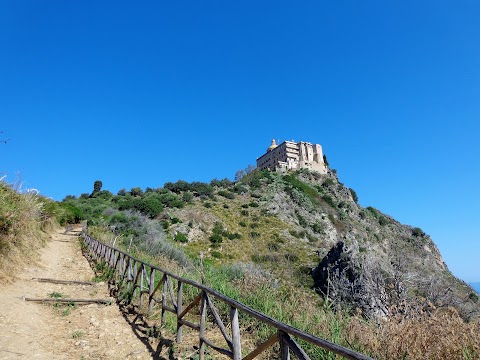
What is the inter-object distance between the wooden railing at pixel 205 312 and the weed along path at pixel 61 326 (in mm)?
694

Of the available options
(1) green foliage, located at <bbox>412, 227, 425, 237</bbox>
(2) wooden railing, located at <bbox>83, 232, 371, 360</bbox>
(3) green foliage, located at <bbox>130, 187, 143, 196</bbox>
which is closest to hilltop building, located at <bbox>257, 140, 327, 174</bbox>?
(1) green foliage, located at <bbox>412, 227, 425, 237</bbox>

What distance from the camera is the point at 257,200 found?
5244 centimetres

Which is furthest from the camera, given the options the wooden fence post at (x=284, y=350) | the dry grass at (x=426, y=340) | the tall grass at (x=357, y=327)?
the tall grass at (x=357, y=327)

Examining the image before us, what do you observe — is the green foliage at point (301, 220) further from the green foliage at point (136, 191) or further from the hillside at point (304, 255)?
the green foliage at point (136, 191)

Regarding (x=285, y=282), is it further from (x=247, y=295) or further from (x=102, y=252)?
(x=102, y=252)

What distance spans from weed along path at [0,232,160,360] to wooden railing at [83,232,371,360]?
69 cm

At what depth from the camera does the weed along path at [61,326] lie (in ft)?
16.7

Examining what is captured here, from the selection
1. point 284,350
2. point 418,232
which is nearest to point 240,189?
point 418,232

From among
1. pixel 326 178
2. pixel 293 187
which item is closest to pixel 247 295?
pixel 293 187

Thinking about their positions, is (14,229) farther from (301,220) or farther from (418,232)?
(418,232)

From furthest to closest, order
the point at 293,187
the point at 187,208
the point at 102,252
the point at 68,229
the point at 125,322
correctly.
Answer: the point at 293,187, the point at 187,208, the point at 68,229, the point at 102,252, the point at 125,322

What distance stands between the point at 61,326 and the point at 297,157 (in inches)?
3513

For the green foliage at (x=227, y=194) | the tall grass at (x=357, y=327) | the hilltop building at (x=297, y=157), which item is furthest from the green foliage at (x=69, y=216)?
the hilltop building at (x=297, y=157)

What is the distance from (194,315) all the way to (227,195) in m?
45.3
